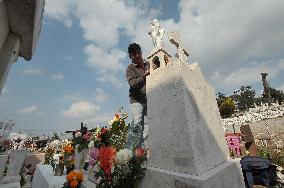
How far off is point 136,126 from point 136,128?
4 centimetres

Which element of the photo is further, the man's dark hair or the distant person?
the man's dark hair

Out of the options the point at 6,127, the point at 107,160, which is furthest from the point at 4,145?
the point at 107,160

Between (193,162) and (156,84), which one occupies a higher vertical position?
(156,84)

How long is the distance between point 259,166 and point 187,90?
15.4 ft

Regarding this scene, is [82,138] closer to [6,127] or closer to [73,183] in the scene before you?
[73,183]

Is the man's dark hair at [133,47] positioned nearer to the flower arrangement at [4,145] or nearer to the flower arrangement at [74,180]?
the flower arrangement at [74,180]

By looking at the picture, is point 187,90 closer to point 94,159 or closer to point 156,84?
point 156,84

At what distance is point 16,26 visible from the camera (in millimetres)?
2637

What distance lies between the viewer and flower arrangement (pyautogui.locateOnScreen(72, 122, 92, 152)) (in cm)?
461

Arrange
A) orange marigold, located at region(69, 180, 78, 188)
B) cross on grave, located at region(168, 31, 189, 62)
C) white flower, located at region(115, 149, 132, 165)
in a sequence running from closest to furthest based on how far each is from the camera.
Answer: white flower, located at region(115, 149, 132, 165), cross on grave, located at region(168, 31, 189, 62), orange marigold, located at region(69, 180, 78, 188)

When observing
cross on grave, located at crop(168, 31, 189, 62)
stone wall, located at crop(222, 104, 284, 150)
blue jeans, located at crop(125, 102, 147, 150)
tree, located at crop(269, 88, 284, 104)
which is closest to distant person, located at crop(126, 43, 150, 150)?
blue jeans, located at crop(125, 102, 147, 150)

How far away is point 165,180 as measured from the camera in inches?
88.2

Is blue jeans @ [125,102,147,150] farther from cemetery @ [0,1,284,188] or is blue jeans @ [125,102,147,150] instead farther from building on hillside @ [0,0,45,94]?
building on hillside @ [0,0,45,94]

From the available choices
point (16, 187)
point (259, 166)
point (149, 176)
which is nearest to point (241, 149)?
point (259, 166)
